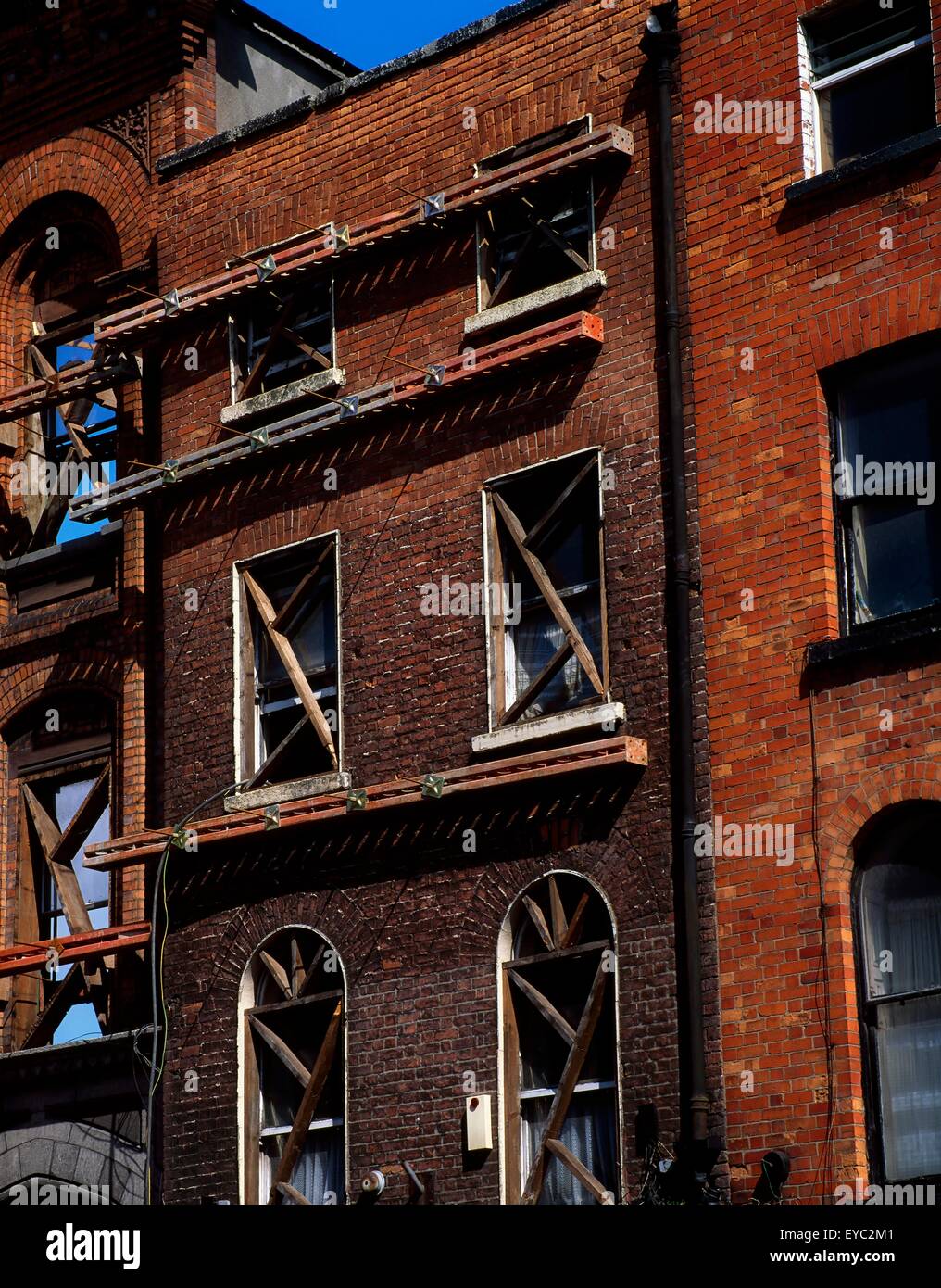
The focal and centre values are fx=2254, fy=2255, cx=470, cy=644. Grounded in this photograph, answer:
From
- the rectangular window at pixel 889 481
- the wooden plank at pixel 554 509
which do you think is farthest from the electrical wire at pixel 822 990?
the wooden plank at pixel 554 509

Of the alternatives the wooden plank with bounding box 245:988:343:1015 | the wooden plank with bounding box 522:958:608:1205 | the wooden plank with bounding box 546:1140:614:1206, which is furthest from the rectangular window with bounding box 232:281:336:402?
the wooden plank with bounding box 546:1140:614:1206

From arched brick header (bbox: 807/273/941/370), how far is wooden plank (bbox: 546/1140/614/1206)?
5763 millimetres

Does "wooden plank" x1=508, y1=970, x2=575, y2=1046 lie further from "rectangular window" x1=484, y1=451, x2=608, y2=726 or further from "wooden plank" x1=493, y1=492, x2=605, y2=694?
"wooden plank" x1=493, y1=492, x2=605, y2=694

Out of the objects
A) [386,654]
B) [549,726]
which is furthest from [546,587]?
[386,654]

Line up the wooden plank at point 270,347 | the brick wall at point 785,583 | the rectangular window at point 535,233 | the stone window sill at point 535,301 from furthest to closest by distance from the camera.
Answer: the wooden plank at point 270,347 < the rectangular window at point 535,233 < the stone window sill at point 535,301 < the brick wall at point 785,583

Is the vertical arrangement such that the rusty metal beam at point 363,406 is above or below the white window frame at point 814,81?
below

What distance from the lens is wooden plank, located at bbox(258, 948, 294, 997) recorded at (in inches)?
704

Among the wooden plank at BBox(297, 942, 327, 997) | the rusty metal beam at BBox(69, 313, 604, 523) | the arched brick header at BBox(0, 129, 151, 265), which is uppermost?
the arched brick header at BBox(0, 129, 151, 265)

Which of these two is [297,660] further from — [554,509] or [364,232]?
[364,232]

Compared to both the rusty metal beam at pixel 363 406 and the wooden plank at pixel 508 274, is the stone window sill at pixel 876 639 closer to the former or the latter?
the rusty metal beam at pixel 363 406

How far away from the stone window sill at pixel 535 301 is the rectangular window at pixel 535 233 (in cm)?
17

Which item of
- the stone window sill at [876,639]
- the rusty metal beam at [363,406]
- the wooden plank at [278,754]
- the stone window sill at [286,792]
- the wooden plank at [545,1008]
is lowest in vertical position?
the wooden plank at [545,1008]

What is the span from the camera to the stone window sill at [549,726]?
16.1 m
